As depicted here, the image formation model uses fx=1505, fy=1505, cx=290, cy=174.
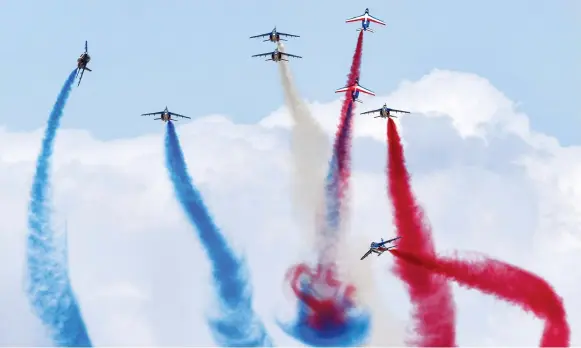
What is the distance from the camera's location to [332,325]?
121 meters

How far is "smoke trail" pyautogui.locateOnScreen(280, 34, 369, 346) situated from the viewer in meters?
119

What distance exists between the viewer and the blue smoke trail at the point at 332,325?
11912cm

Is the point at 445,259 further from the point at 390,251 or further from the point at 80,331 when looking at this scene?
the point at 80,331

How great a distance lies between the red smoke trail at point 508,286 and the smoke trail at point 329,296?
693 centimetres

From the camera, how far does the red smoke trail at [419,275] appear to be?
379 ft

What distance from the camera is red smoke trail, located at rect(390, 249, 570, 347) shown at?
11531 cm

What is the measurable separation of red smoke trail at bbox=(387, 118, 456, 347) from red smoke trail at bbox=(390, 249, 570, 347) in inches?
26.4

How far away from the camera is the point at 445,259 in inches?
4560

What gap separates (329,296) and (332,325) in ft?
7.68

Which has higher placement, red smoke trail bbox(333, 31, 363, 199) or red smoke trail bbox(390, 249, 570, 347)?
red smoke trail bbox(333, 31, 363, 199)

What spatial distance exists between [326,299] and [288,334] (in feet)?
14.1

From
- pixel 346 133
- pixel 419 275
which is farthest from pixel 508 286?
pixel 346 133

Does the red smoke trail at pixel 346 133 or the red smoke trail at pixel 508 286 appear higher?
the red smoke trail at pixel 346 133

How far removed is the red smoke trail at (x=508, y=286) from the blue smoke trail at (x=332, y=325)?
677 cm
